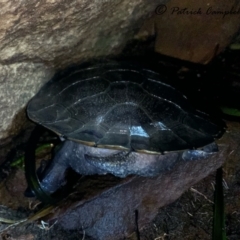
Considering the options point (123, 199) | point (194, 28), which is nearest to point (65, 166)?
point (123, 199)

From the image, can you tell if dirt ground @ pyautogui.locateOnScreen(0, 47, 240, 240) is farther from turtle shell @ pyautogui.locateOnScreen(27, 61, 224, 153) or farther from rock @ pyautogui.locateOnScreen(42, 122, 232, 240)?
turtle shell @ pyautogui.locateOnScreen(27, 61, 224, 153)

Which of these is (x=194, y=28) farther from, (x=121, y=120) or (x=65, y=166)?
(x=65, y=166)

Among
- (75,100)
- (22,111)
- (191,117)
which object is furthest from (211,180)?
(22,111)

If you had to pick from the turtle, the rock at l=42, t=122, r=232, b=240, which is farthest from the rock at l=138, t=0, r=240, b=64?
the rock at l=42, t=122, r=232, b=240

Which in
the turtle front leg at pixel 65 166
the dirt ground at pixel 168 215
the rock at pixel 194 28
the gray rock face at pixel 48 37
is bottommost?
the dirt ground at pixel 168 215

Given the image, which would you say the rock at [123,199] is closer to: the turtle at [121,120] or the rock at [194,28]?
the turtle at [121,120]

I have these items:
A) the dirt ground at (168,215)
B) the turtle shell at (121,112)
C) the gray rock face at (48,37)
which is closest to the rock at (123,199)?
the dirt ground at (168,215)

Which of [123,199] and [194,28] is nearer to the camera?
[123,199]

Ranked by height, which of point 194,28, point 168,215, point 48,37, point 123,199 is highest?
point 48,37

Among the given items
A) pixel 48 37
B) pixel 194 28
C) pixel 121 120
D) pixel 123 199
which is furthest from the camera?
pixel 194 28
